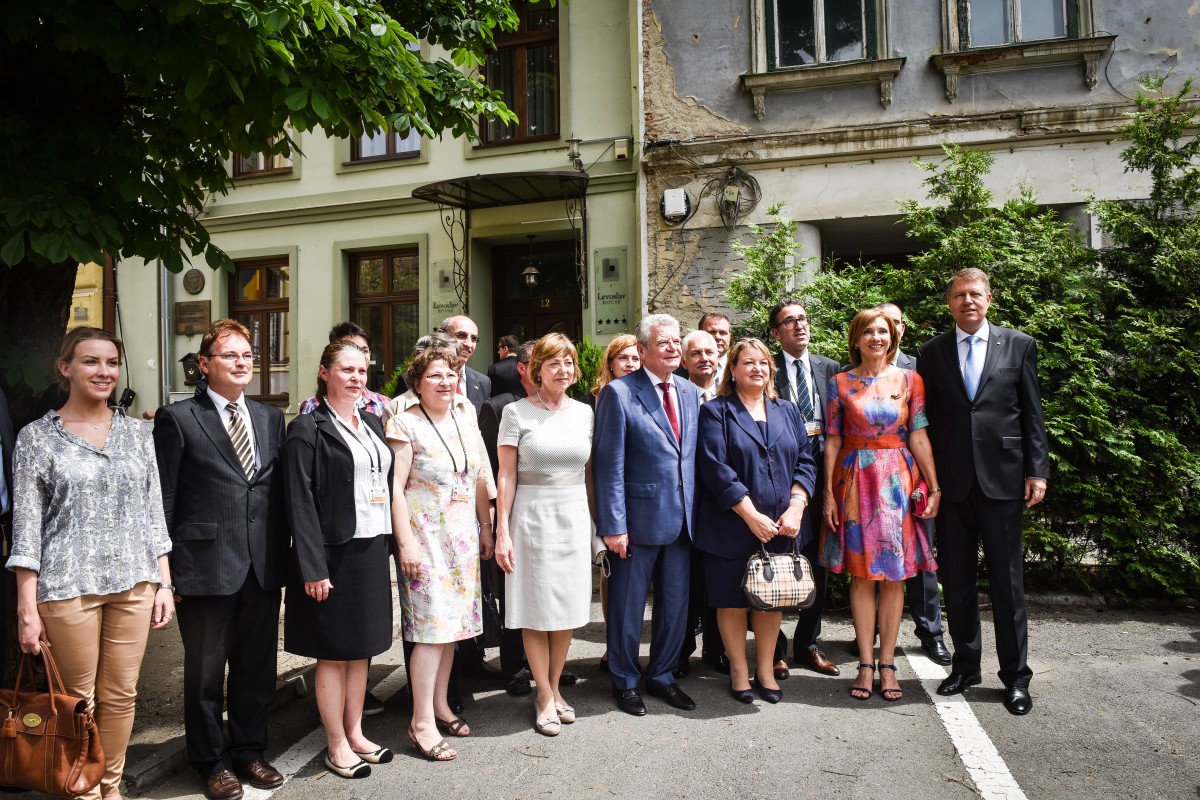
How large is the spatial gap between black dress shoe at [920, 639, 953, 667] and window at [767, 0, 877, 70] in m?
7.50

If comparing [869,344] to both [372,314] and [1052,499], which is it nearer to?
[1052,499]

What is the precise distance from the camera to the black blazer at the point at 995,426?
429 cm

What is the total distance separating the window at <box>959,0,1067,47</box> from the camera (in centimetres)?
949

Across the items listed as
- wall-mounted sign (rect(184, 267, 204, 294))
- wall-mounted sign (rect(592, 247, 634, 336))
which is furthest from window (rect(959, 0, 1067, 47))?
wall-mounted sign (rect(184, 267, 204, 294))

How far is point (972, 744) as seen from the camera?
12.4 ft

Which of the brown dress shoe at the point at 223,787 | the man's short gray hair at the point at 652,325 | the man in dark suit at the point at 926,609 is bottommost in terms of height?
the brown dress shoe at the point at 223,787

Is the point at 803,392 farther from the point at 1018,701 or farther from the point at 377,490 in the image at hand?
the point at 377,490

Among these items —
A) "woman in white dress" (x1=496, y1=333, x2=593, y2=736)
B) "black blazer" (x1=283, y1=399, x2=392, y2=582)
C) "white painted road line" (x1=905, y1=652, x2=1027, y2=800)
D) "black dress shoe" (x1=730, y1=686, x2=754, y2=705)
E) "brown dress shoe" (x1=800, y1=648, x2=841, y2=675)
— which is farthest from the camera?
"brown dress shoe" (x1=800, y1=648, x2=841, y2=675)

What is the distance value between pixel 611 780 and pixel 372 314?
34.2ft

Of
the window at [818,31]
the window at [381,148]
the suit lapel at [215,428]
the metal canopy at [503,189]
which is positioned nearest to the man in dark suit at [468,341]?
the suit lapel at [215,428]

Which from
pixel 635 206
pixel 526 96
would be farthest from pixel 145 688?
pixel 526 96

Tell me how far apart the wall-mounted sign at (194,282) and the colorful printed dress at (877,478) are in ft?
39.6

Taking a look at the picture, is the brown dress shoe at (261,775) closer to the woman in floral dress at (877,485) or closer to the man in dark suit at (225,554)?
the man in dark suit at (225,554)

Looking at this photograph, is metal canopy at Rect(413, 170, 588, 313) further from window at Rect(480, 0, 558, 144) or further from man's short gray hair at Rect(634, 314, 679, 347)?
man's short gray hair at Rect(634, 314, 679, 347)
